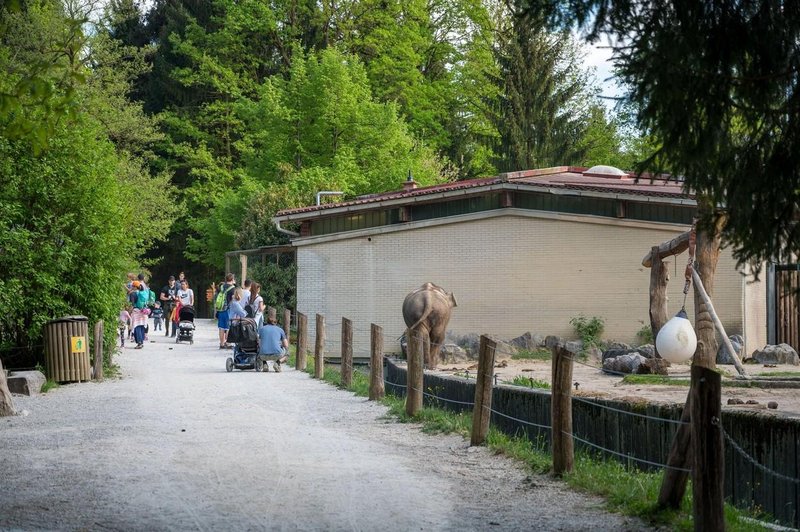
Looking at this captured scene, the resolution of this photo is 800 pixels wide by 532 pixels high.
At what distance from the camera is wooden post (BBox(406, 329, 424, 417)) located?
51.7 ft

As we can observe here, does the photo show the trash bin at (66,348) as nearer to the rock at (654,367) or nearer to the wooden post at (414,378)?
the wooden post at (414,378)

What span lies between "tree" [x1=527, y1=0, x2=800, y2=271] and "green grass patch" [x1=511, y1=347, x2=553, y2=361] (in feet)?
68.1

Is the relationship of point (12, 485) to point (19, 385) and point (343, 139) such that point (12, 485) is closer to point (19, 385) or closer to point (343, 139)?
point (19, 385)

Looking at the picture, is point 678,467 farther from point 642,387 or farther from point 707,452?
point 642,387

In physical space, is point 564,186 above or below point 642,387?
above

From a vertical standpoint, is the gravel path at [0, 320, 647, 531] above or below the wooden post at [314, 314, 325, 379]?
below

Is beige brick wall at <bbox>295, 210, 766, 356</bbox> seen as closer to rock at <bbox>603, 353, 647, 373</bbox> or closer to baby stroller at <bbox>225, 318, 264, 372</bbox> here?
rock at <bbox>603, 353, 647, 373</bbox>

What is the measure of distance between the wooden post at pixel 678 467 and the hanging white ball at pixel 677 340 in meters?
11.0

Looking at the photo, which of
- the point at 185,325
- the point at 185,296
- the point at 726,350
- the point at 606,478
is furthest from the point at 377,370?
the point at 185,296

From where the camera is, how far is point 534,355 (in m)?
29.7

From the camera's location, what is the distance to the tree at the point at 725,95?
735cm

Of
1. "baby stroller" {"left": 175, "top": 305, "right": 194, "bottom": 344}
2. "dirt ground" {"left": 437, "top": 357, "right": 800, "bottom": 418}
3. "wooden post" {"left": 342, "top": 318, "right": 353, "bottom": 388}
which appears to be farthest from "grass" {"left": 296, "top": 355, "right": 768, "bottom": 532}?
"baby stroller" {"left": 175, "top": 305, "right": 194, "bottom": 344}

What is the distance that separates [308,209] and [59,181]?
12.8 m

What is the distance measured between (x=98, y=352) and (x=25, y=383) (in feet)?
10.3
